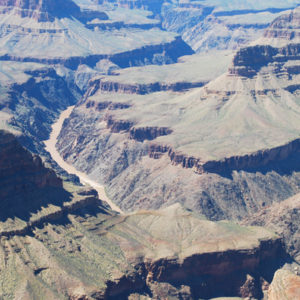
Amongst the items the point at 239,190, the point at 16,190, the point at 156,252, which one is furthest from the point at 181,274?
the point at 239,190

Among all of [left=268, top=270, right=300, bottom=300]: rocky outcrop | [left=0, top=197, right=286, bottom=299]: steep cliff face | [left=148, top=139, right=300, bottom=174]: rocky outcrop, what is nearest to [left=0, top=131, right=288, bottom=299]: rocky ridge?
[left=0, top=197, right=286, bottom=299]: steep cliff face

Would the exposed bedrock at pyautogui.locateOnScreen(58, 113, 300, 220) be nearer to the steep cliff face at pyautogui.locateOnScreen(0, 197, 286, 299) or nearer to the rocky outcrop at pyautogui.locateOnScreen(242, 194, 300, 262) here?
the rocky outcrop at pyautogui.locateOnScreen(242, 194, 300, 262)

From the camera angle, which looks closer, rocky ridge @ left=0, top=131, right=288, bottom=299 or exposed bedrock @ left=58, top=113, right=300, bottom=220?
rocky ridge @ left=0, top=131, right=288, bottom=299

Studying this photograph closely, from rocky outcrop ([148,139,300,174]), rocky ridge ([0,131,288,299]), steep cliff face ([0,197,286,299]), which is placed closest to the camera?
steep cliff face ([0,197,286,299])

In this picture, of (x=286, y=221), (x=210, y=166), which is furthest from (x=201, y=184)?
(x=286, y=221)

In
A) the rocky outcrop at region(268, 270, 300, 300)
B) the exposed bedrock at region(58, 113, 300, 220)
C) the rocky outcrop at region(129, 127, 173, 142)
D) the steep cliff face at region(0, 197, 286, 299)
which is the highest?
the rocky outcrop at region(268, 270, 300, 300)

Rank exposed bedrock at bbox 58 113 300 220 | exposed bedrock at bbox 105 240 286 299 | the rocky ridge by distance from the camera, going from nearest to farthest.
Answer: the rocky ridge → exposed bedrock at bbox 105 240 286 299 → exposed bedrock at bbox 58 113 300 220

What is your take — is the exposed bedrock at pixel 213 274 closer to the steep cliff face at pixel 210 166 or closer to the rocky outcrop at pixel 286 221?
the rocky outcrop at pixel 286 221

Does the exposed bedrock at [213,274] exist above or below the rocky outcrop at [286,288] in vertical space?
below

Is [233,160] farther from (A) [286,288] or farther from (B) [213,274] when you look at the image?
(A) [286,288]

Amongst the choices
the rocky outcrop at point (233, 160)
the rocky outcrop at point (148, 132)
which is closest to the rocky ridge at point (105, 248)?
the rocky outcrop at point (233, 160)
